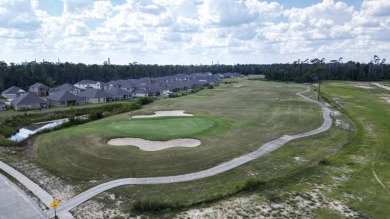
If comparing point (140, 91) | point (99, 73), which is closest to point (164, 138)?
point (140, 91)

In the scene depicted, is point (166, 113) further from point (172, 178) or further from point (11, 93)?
point (11, 93)

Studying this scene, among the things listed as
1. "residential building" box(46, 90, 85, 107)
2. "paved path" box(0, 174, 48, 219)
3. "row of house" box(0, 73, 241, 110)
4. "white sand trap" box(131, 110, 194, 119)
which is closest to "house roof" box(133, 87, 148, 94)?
"row of house" box(0, 73, 241, 110)

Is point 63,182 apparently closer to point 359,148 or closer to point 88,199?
point 88,199

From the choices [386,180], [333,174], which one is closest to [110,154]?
[333,174]

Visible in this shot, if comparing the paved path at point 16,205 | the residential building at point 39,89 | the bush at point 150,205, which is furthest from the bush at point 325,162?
the residential building at point 39,89

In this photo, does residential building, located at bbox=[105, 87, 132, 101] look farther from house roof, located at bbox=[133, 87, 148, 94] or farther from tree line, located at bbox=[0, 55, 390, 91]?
tree line, located at bbox=[0, 55, 390, 91]
